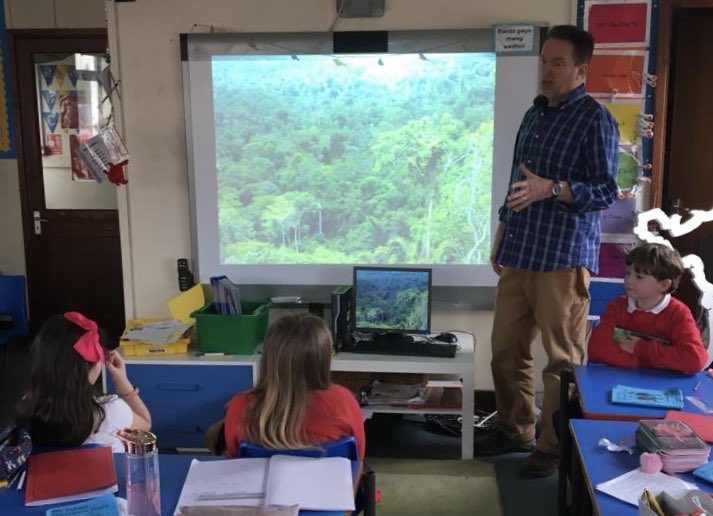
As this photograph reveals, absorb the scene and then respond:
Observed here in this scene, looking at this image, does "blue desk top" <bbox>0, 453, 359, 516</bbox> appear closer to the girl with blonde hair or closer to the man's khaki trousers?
the girl with blonde hair

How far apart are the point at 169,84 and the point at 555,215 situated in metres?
1.87

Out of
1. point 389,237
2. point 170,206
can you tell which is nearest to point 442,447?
point 389,237

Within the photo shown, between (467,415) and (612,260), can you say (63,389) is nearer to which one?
(467,415)

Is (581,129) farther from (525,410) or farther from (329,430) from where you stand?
(329,430)

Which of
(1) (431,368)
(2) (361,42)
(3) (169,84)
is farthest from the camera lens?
→ (3) (169,84)

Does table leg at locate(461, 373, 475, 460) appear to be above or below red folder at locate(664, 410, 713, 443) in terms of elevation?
below

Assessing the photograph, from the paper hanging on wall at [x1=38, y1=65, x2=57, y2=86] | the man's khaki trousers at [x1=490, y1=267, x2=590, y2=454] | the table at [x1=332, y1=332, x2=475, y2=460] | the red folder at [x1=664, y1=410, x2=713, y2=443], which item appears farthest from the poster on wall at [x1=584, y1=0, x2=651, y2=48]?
the paper hanging on wall at [x1=38, y1=65, x2=57, y2=86]

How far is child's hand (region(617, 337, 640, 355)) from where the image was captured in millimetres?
2318

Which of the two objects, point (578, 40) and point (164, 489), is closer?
point (164, 489)

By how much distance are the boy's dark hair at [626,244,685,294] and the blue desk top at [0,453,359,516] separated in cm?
126

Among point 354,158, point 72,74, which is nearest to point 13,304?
point 72,74

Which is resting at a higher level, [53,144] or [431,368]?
[53,144]

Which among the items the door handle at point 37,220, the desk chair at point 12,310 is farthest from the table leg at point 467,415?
the door handle at point 37,220

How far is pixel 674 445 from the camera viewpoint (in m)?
1.55
